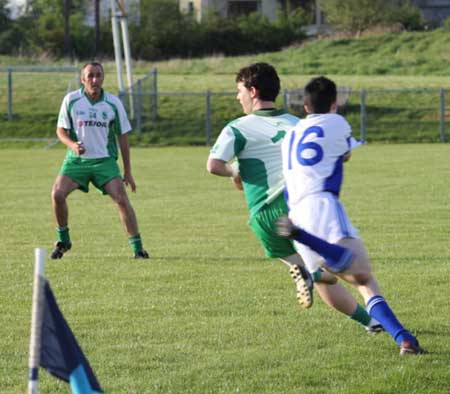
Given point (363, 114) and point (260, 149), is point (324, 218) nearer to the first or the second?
point (260, 149)

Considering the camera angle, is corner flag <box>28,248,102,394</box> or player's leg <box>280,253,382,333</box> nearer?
corner flag <box>28,248,102,394</box>

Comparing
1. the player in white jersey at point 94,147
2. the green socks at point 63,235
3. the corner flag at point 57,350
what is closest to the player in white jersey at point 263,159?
the corner flag at point 57,350

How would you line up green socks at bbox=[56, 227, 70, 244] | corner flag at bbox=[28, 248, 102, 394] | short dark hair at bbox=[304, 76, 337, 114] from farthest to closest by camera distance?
green socks at bbox=[56, 227, 70, 244]
short dark hair at bbox=[304, 76, 337, 114]
corner flag at bbox=[28, 248, 102, 394]

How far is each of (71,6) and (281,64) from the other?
23707 millimetres

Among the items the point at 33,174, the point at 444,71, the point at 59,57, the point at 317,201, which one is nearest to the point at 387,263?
the point at 317,201

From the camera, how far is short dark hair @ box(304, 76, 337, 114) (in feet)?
24.5

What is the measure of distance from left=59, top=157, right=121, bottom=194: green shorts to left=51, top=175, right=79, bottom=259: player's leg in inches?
2.8

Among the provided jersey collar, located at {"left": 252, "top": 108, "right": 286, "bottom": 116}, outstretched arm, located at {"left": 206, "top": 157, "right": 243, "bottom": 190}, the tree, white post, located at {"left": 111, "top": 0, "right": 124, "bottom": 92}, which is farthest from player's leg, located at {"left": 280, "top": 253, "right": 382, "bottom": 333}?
the tree

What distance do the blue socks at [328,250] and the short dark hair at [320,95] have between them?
0.83 m

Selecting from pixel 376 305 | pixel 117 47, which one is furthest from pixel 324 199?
pixel 117 47

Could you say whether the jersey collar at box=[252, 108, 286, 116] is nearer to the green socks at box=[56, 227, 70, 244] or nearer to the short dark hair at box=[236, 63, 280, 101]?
the short dark hair at box=[236, 63, 280, 101]

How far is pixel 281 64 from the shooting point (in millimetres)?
56562

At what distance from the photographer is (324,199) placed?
729cm

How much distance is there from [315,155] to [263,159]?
0.74m
